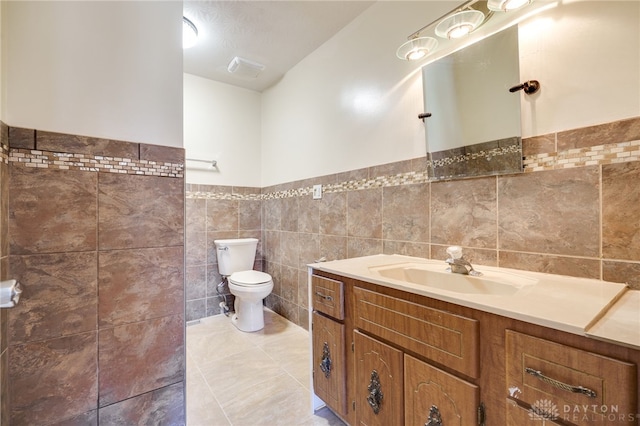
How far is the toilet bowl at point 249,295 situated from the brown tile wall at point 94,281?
94 centimetres

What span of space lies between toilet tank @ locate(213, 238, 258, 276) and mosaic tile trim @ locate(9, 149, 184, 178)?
1.38 meters

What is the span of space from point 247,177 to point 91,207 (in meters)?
1.93

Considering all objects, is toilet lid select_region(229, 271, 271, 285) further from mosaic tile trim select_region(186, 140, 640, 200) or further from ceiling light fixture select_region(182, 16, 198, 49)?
ceiling light fixture select_region(182, 16, 198, 49)

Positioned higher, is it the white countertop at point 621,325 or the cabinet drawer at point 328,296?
the white countertop at point 621,325

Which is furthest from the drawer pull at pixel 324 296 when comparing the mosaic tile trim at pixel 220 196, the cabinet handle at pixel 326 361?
the mosaic tile trim at pixel 220 196

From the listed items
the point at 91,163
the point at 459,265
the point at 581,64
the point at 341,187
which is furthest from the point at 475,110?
the point at 91,163

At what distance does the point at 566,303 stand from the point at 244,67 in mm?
2793

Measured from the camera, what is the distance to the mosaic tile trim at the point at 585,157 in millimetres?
926

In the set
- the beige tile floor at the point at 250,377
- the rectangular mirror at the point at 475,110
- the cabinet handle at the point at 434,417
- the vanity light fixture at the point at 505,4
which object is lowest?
the beige tile floor at the point at 250,377

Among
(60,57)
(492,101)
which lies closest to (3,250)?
(60,57)

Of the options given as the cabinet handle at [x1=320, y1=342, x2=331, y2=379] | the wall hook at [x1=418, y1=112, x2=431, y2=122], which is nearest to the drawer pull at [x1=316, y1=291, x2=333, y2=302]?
the cabinet handle at [x1=320, y1=342, x2=331, y2=379]

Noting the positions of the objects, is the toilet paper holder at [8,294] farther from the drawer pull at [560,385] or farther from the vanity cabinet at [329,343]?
the drawer pull at [560,385]

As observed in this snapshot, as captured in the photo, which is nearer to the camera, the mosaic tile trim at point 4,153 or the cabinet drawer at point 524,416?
the cabinet drawer at point 524,416

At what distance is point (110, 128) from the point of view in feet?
3.98
